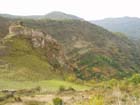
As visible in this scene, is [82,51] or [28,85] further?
[82,51]

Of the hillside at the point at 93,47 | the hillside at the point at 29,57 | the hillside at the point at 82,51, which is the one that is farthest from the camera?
the hillside at the point at 93,47

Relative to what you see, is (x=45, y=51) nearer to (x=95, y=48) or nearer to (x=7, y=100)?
(x=7, y=100)

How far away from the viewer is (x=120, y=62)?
5837 inches

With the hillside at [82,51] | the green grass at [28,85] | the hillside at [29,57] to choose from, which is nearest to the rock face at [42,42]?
the hillside at [29,57]

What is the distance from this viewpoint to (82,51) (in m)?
152

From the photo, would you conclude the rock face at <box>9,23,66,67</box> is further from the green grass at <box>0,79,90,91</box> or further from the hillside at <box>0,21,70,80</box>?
the green grass at <box>0,79,90,91</box>

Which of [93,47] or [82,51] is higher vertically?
[93,47]

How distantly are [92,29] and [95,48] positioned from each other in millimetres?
28535

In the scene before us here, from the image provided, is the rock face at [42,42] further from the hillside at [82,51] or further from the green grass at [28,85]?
the green grass at [28,85]

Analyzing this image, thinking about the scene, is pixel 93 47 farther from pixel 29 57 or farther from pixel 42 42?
pixel 29 57

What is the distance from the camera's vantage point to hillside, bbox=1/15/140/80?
63844mm

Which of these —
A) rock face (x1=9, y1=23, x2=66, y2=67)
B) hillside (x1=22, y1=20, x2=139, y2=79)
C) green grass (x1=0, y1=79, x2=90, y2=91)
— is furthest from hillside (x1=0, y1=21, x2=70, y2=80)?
hillside (x1=22, y1=20, x2=139, y2=79)

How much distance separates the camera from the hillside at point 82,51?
209 feet

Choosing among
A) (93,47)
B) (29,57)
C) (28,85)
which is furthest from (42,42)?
(93,47)
